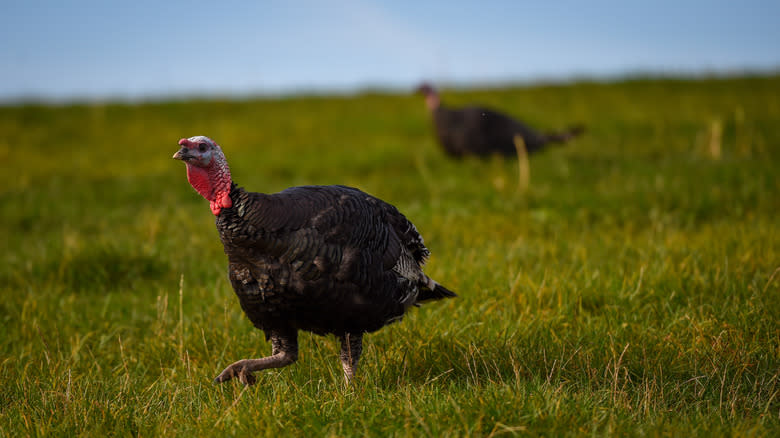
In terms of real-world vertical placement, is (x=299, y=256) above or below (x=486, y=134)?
below

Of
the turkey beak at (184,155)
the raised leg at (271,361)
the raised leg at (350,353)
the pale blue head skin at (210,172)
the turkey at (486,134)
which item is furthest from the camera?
the turkey at (486,134)

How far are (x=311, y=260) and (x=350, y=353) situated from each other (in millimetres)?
705

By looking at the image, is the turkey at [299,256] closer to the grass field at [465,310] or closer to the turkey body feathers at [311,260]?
the turkey body feathers at [311,260]

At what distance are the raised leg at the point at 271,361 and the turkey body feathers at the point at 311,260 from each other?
0.34 feet

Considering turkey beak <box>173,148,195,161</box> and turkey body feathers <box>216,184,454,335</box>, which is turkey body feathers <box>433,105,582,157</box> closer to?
turkey body feathers <box>216,184,454,335</box>

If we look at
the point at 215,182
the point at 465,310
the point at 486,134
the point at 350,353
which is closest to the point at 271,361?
the point at 350,353

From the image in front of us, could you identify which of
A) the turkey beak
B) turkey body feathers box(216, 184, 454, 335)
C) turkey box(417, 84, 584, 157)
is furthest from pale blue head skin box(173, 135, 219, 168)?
turkey box(417, 84, 584, 157)

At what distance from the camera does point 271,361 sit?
129 inches

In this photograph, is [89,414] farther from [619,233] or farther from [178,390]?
[619,233]

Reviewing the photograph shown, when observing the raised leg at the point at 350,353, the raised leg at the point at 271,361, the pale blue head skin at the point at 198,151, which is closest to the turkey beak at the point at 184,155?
the pale blue head skin at the point at 198,151

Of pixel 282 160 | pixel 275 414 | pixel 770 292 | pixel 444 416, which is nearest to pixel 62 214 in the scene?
pixel 282 160

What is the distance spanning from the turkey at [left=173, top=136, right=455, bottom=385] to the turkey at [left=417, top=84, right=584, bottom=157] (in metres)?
6.94

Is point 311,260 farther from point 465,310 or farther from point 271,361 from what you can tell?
point 465,310

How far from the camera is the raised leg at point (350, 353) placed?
334 cm
